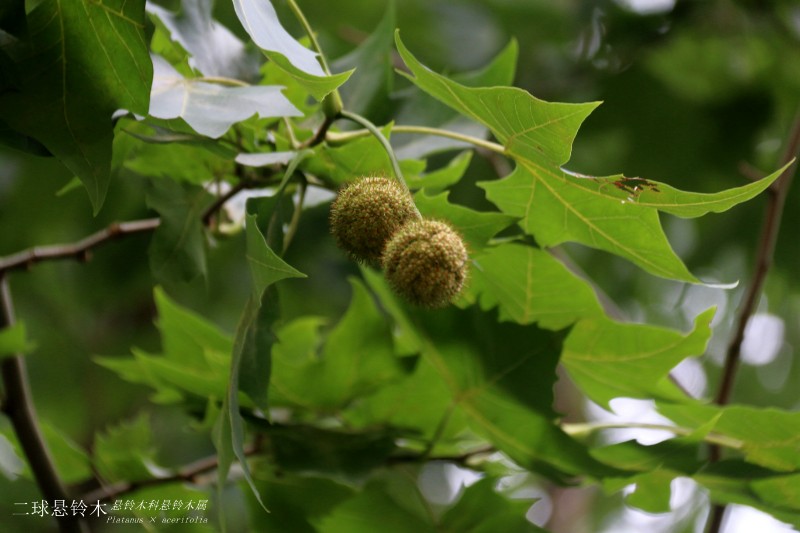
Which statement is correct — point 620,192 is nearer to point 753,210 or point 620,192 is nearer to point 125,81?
point 125,81

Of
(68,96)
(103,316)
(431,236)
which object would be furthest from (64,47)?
(103,316)

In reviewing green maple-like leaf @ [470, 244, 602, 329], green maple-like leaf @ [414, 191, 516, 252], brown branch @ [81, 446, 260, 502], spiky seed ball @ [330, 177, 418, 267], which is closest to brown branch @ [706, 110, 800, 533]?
green maple-like leaf @ [470, 244, 602, 329]

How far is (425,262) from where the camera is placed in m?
1.14

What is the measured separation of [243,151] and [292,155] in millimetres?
137

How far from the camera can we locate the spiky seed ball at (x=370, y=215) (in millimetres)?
1182

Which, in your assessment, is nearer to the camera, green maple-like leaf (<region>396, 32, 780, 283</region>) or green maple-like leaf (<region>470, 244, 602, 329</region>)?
green maple-like leaf (<region>396, 32, 780, 283</region>)

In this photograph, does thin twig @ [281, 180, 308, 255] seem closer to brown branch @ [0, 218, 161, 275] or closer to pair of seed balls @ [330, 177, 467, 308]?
pair of seed balls @ [330, 177, 467, 308]

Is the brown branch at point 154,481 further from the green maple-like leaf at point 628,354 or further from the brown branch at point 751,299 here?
the brown branch at point 751,299

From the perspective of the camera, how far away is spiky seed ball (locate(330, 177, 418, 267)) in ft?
3.88

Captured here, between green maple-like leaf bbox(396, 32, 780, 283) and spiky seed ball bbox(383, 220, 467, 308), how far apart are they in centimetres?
15

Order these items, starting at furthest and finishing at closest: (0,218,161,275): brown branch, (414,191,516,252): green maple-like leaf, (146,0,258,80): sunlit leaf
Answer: (0,218,161,275): brown branch → (146,0,258,80): sunlit leaf → (414,191,516,252): green maple-like leaf

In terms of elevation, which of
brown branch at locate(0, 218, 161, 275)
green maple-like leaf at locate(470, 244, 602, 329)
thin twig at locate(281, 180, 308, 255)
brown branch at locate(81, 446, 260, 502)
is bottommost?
brown branch at locate(81, 446, 260, 502)

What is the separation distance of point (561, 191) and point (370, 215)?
0.91ft

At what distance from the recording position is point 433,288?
3.83ft
